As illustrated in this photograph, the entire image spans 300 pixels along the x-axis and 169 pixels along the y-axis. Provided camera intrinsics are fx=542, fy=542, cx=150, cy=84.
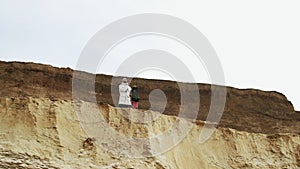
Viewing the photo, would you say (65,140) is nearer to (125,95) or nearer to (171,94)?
(125,95)

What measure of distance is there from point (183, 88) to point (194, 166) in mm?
6050

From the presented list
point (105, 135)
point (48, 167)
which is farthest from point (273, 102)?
point (48, 167)

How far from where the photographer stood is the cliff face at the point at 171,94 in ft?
64.8

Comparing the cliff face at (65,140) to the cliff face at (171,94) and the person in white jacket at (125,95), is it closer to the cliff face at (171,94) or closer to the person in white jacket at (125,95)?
the person in white jacket at (125,95)

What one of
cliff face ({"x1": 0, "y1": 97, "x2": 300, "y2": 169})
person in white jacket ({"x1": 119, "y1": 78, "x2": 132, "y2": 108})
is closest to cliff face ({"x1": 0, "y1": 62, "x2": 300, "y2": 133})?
person in white jacket ({"x1": 119, "y1": 78, "x2": 132, "y2": 108})

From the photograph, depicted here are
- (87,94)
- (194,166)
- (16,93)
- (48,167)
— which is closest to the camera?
(48,167)

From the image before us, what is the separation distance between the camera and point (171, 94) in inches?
903

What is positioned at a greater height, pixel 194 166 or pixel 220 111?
pixel 220 111

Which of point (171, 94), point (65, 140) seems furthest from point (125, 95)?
point (171, 94)

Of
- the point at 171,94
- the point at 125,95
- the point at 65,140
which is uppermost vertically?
the point at 171,94

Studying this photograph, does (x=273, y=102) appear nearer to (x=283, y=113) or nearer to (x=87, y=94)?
(x=283, y=113)

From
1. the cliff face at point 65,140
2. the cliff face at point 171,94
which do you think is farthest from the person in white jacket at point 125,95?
the cliff face at point 171,94

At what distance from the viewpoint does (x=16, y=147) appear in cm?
1443

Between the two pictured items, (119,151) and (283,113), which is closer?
(119,151)
